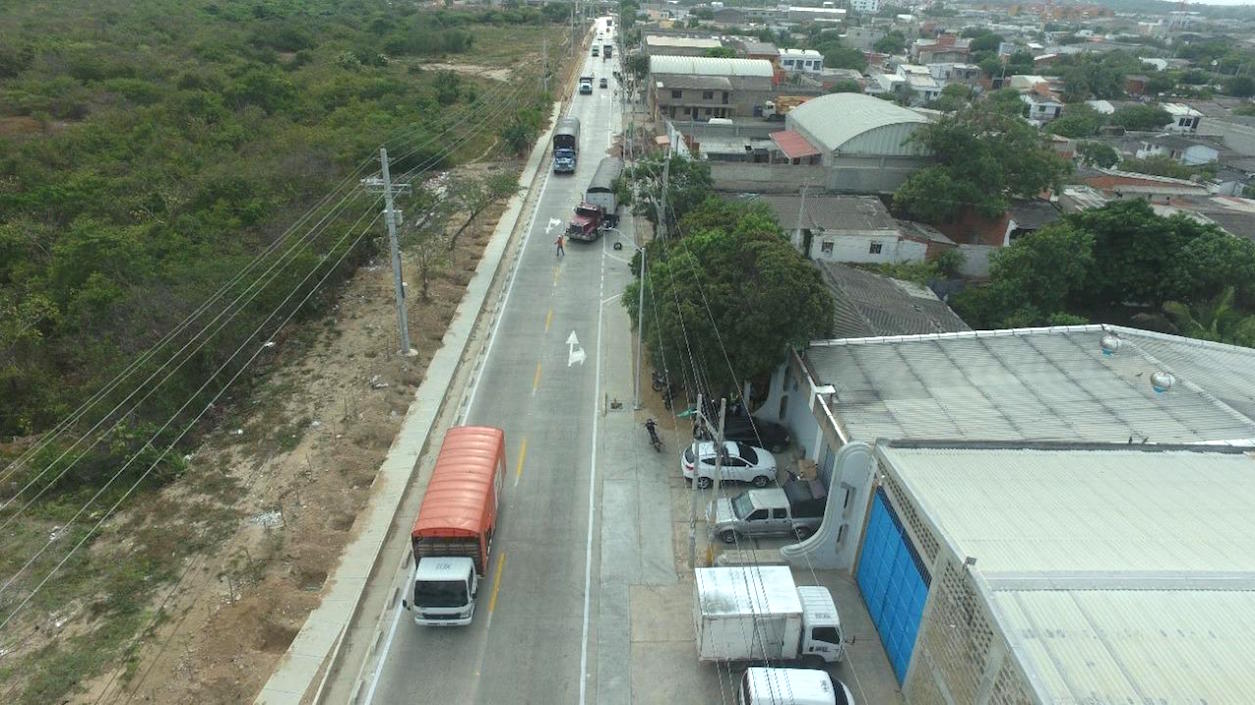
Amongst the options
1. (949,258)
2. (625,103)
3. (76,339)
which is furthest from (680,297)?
(625,103)

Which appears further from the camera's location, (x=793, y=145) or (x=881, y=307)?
(x=793, y=145)

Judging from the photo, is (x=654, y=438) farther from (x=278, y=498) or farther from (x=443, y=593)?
(x=278, y=498)

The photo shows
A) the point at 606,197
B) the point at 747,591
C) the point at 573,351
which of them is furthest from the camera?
the point at 606,197

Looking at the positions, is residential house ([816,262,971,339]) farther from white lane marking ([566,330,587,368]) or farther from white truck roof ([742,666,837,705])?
white truck roof ([742,666,837,705])

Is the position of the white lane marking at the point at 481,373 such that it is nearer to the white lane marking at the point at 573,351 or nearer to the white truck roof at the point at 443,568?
the white truck roof at the point at 443,568

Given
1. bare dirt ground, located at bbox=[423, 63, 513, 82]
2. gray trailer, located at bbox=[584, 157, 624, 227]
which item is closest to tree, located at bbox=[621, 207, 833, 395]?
gray trailer, located at bbox=[584, 157, 624, 227]

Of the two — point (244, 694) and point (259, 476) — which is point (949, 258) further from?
point (244, 694)

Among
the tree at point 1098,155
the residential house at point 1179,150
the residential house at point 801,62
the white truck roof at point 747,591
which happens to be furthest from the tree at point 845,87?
the white truck roof at point 747,591

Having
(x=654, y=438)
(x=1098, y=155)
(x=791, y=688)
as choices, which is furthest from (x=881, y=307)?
(x=1098, y=155)
